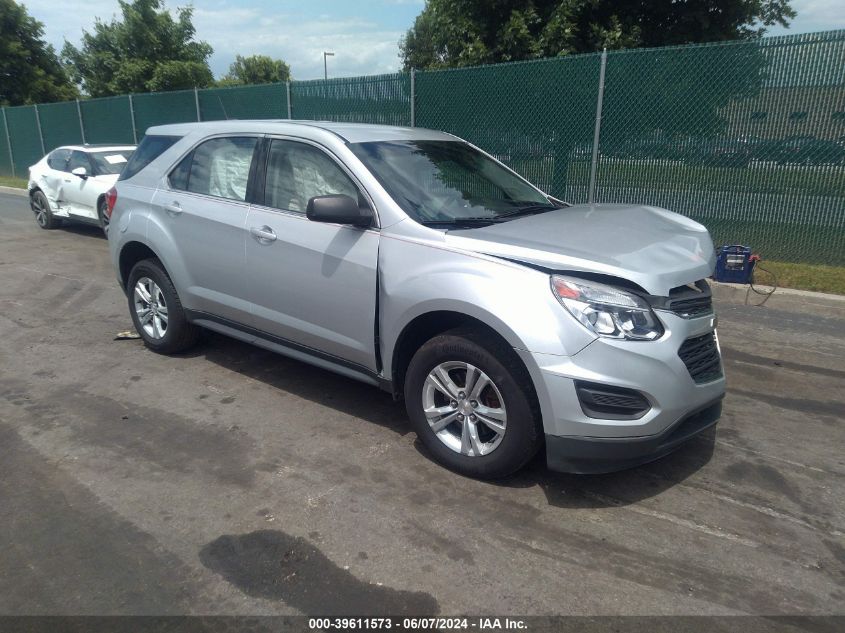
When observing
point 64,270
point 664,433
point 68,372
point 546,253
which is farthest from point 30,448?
point 64,270

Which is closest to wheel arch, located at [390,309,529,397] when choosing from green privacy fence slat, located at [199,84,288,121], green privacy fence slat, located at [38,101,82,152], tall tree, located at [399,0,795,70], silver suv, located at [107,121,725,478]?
silver suv, located at [107,121,725,478]

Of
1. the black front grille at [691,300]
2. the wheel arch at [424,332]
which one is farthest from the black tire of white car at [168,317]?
the black front grille at [691,300]

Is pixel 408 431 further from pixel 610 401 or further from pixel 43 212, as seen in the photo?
pixel 43 212

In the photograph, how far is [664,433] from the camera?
316 centimetres

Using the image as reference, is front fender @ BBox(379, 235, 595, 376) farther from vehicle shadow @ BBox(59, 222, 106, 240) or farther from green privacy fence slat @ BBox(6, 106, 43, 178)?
green privacy fence slat @ BBox(6, 106, 43, 178)

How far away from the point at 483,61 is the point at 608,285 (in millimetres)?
9709

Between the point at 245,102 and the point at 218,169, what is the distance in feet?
31.3

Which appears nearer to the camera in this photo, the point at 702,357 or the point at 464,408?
the point at 702,357

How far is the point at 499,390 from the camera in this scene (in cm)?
332

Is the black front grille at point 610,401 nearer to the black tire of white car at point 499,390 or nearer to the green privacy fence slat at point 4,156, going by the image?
the black tire of white car at point 499,390

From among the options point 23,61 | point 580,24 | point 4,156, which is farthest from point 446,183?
point 23,61

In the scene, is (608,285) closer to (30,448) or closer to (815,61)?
(30,448)

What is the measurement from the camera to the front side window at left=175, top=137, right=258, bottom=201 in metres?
4.69

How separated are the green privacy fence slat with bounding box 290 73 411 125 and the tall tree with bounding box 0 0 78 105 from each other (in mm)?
25577
